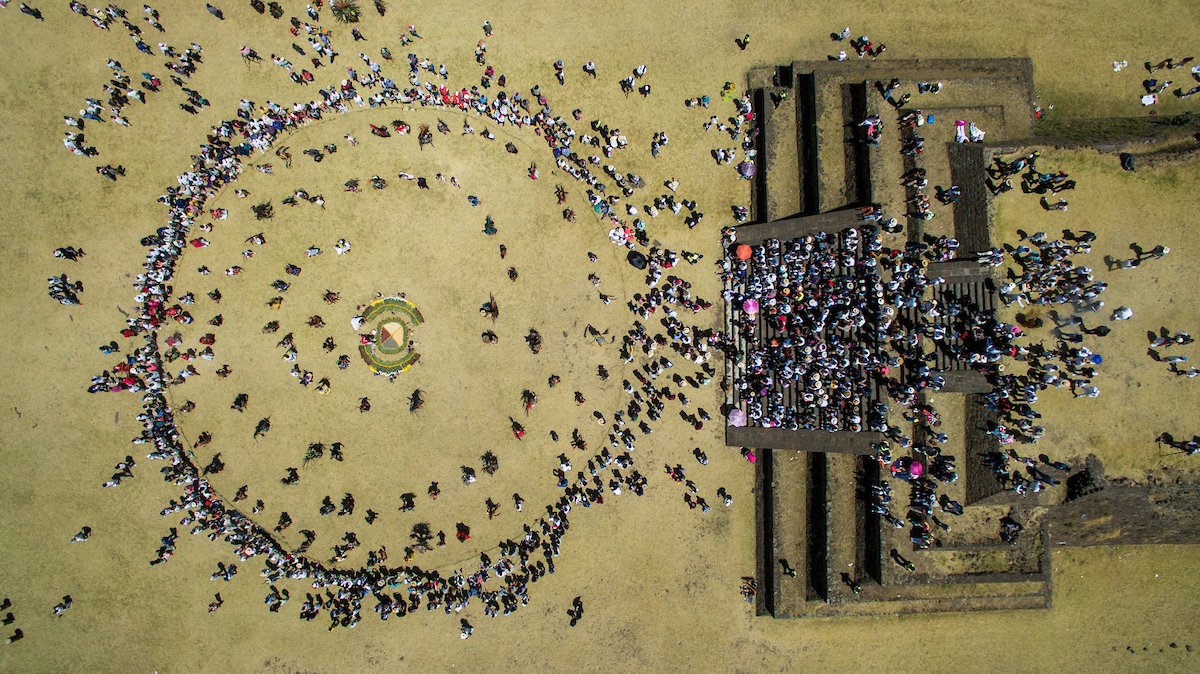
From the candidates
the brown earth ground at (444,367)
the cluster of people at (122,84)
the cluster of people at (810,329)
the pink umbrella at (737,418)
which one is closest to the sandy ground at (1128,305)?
the brown earth ground at (444,367)

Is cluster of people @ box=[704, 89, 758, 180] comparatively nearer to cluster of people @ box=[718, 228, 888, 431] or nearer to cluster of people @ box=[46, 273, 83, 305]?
cluster of people @ box=[718, 228, 888, 431]

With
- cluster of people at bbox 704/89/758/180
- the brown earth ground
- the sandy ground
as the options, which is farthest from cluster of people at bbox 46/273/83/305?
the sandy ground

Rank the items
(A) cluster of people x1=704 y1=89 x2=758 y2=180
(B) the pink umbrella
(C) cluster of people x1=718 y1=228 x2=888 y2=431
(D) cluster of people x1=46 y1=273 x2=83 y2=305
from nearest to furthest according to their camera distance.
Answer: (C) cluster of people x1=718 y1=228 x2=888 y2=431, (B) the pink umbrella, (D) cluster of people x1=46 y1=273 x2=83 y2=305, (A) cluster of people x1=704 y1=89 x2=758 y2=180

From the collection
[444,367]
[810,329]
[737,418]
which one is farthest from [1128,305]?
[444,367]

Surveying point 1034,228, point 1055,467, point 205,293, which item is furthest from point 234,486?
point 1034,228

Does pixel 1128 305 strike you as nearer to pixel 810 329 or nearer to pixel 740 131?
pixel 810 329

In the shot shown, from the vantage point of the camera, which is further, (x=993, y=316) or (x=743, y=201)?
(x=743, y=201)

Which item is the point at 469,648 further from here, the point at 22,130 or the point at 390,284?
the point at 22,130
